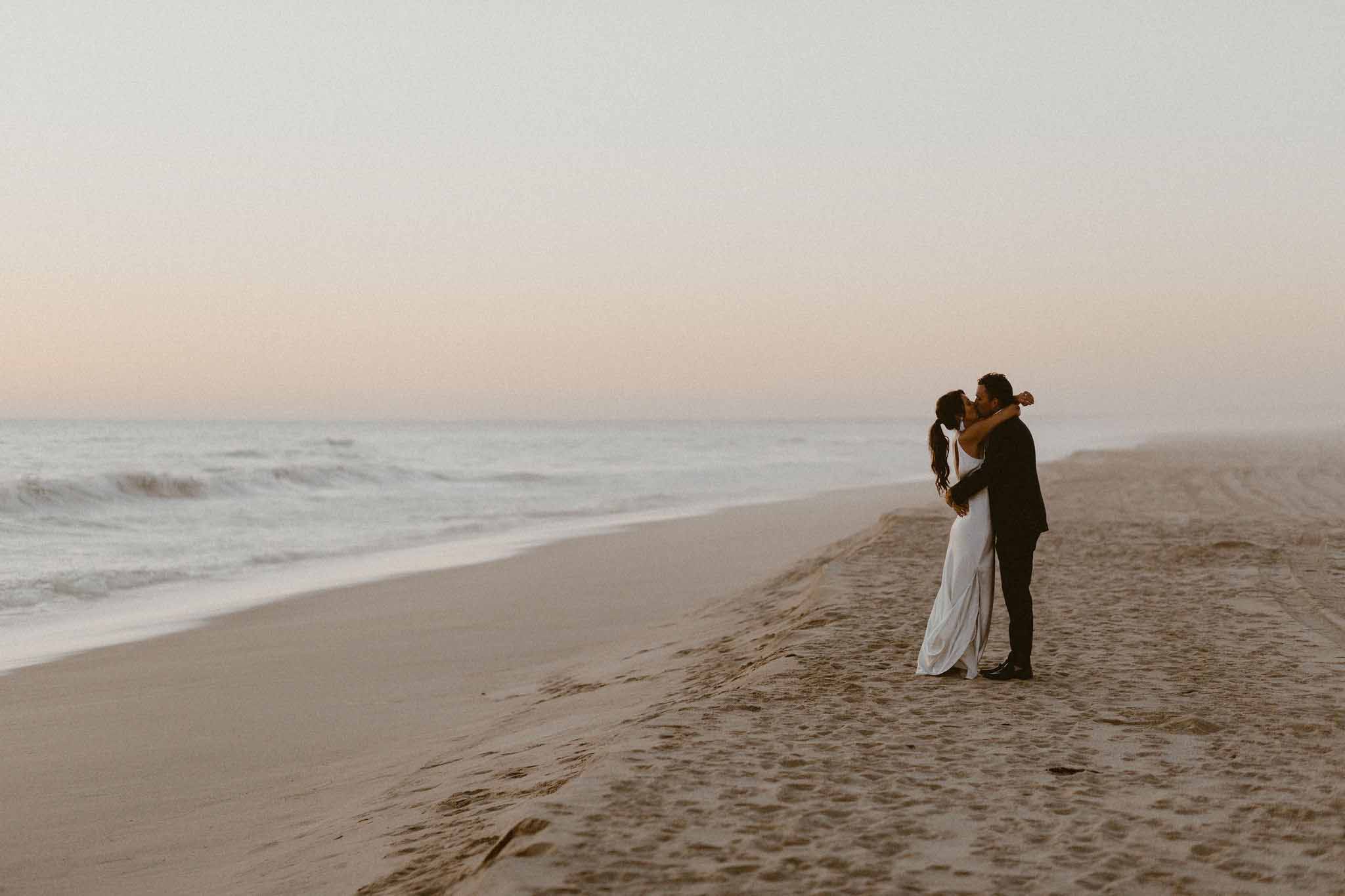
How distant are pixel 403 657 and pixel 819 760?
4.91 metres

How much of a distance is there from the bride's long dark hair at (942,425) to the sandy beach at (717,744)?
1141 millimetres

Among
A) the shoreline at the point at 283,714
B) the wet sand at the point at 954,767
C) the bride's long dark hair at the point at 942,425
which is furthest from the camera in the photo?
the bride's long dark hair at the point at 942,425

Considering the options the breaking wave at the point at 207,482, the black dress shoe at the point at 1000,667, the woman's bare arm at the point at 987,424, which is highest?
the woman's bare arm at the point at 987,424

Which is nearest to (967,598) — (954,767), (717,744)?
(954,767)

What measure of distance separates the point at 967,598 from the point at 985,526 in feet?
1.34

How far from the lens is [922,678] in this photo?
5.89 metres

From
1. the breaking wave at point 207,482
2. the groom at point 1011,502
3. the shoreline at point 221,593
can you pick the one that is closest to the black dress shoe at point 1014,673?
the groom at point 1011,502

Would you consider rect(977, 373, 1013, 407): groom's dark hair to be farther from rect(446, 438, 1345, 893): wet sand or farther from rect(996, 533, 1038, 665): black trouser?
rect(446, 438, 1345, 893): wet sand

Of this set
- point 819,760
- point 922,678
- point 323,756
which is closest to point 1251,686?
point 922,678

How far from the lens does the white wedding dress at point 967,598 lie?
588 centimetres

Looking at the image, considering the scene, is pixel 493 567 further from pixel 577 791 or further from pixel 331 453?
pixel 331 453

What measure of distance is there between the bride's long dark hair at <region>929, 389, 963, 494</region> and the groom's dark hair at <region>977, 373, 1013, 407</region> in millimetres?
180

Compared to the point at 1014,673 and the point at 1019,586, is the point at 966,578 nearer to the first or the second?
the point at 1019,586

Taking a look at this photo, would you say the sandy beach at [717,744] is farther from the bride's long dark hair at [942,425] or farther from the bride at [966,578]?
the bride's long dark hair at [942,425]
